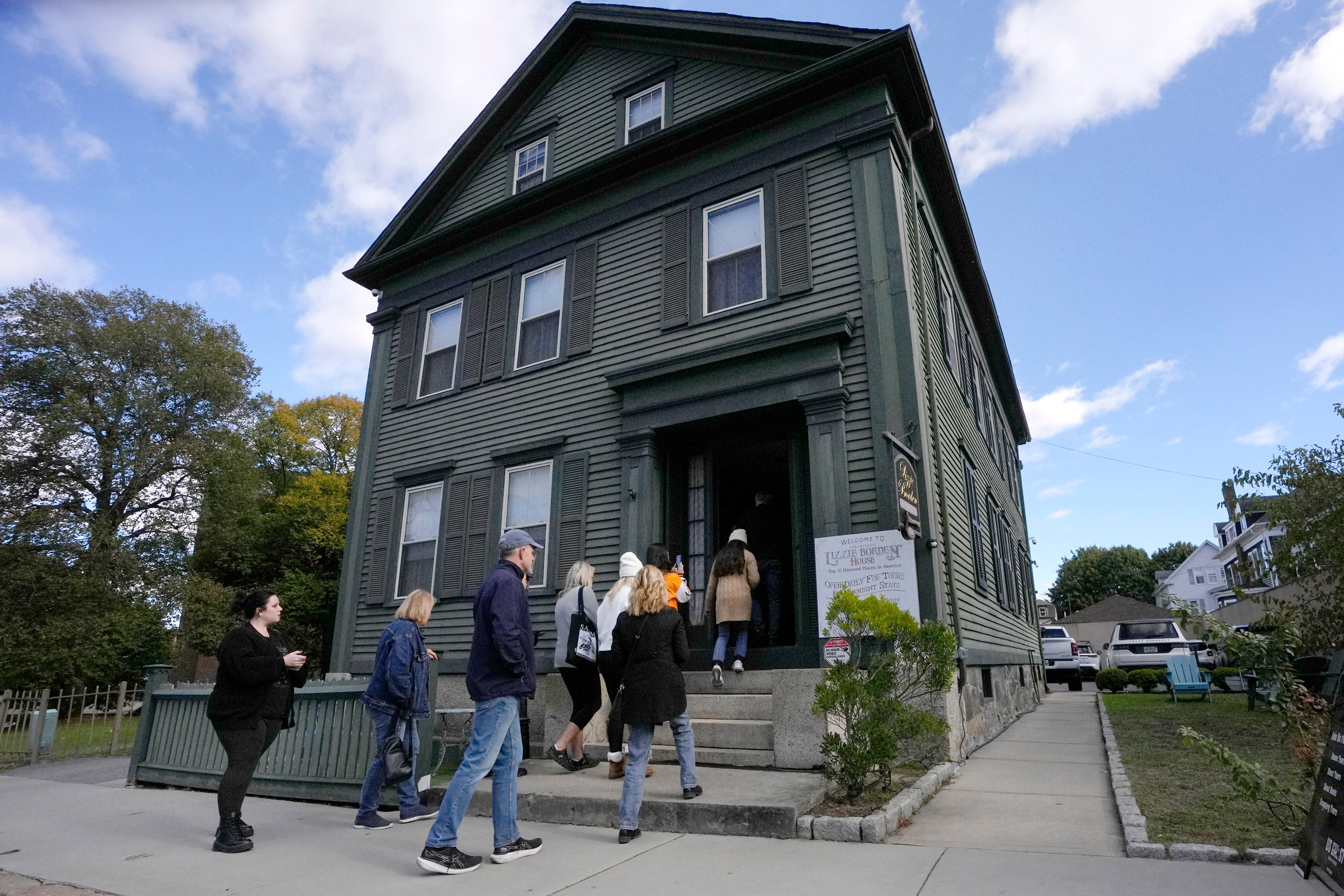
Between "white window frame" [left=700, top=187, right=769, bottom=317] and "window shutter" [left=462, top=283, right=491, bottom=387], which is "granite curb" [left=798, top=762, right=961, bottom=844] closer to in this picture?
"white window frame" [left=700, top=187, right=769, bottom=317]

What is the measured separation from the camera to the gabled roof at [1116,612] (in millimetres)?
57219

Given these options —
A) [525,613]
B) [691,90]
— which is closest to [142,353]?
[691,90]

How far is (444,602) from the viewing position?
39.2 ft

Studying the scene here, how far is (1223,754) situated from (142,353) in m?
35.0

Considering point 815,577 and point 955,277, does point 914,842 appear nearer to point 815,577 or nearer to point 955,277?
point 815,577

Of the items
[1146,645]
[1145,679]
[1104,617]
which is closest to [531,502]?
[1145,679]

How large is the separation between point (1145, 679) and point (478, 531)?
53.2 feet

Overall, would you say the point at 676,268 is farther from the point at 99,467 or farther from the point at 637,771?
the point at 99,467

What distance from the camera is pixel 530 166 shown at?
46.2ft

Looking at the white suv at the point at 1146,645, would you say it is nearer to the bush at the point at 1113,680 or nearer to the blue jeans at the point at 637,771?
the bush at the point at 1113,680

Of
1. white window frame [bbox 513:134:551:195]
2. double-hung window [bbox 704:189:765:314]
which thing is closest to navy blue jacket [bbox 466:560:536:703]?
double-hung window [bbox 704:189:765:314]

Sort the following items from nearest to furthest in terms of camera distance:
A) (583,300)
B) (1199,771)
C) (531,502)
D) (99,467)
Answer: (1199,771) → (531,502) → (583,300) → (99,467)

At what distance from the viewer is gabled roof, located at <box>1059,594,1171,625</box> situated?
5722 centimetres

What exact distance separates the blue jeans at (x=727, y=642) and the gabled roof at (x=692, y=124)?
6.52m
